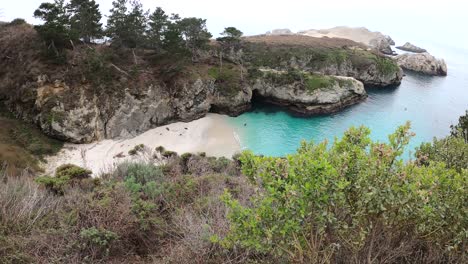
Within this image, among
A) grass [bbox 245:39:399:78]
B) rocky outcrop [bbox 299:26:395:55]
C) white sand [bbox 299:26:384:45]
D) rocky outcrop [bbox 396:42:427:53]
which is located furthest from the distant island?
rocky outcrop [bbox 396:42:427:53]

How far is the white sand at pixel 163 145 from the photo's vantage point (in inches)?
1334

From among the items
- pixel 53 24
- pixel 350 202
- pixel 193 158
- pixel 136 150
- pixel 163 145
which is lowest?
pixel 163 145

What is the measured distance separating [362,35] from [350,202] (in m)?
168

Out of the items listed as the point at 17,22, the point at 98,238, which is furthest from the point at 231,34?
the point at 98,238

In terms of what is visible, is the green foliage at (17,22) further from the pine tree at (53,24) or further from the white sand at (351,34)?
the white sand at (351,34)

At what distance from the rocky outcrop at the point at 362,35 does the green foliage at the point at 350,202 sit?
480 ft

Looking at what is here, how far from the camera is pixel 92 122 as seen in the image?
38156 millimetres

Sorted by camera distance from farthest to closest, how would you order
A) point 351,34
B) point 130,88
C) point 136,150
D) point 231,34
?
point 351,34, point 231,34, point 130,88, point 136,150

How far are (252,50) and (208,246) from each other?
65399mm

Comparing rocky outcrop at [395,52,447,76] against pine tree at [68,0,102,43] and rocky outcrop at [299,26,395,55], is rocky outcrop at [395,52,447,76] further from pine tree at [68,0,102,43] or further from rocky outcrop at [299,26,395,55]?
pine tree at [68,0,102,43]

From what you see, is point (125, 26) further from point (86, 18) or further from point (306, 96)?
point (306, 96)

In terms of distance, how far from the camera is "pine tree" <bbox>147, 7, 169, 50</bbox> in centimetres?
4794

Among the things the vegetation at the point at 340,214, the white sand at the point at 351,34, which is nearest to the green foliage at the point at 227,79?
the vegetation at the point at 340,214

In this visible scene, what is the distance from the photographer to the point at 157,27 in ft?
157
